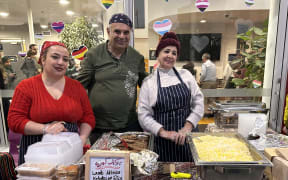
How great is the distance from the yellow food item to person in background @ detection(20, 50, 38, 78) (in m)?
3.04

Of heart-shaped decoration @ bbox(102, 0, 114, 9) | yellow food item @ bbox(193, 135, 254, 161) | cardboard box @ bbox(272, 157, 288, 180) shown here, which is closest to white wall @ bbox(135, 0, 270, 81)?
heart-shaped decoration @ bbox(102, 0, 114, 9)

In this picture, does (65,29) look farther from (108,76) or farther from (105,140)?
(105,140)

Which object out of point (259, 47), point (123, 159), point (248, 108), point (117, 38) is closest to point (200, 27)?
point (259, 47)

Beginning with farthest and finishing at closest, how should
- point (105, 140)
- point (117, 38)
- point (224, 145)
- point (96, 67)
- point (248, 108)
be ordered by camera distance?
point (248, 108)
point (96, 67)
point (117, 38)
point (105, 140)
point (224, 145)

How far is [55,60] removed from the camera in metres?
1.33

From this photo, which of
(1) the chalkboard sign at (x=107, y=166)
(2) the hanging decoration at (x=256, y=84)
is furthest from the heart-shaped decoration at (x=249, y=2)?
(1) the chalkboard sign at (x=107, y=166)

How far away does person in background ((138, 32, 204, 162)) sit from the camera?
1.53 meters

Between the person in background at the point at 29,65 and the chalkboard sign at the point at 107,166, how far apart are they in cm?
285

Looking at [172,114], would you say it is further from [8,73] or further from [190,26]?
[8,73]

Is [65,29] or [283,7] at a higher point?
[283,7]

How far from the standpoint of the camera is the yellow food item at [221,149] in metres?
1.01

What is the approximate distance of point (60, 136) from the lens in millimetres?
1155

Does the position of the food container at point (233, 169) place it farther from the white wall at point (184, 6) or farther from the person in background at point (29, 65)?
the person in background at point (29, 65)

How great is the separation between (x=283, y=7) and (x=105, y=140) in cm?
302
